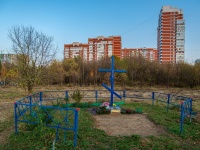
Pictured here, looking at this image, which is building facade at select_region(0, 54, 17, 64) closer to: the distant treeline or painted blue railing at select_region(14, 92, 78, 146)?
the distant treeline

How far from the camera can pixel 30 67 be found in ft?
47.4

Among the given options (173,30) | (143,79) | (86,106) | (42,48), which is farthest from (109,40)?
(86,106)

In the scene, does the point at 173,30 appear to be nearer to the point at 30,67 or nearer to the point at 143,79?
the point at 143,79

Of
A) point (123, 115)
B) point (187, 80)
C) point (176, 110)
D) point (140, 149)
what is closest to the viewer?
point (140, 149)

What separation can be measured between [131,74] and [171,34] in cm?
3279

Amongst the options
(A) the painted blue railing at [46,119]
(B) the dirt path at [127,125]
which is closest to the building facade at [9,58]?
(A) the painted blue railing at [46,119]

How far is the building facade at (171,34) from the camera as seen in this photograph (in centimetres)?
5291

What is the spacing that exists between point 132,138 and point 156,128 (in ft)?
5.70

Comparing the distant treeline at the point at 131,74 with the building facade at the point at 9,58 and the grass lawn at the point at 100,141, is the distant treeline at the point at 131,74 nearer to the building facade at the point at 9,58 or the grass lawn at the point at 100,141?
the building facade at the point at 9,58

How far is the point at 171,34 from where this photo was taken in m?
54.0

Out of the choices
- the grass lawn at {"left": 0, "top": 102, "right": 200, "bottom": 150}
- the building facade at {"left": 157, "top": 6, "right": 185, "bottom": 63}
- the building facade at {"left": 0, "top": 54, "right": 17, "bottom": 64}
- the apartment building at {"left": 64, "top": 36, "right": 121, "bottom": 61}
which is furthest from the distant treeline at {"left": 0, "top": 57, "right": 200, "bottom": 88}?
the apartment building at {"left": 64, "top": 36, "right": 121, "bottom": 61}

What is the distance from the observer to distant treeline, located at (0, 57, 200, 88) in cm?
2712

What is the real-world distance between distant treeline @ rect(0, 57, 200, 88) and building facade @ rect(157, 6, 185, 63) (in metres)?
26.8

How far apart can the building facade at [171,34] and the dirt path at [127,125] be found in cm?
4863
